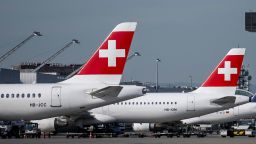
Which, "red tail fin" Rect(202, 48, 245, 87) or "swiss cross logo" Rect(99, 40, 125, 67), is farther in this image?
"red tail fin" Rect(202, 48, 245, 87)

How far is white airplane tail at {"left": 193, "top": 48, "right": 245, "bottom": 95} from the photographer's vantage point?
277 feet

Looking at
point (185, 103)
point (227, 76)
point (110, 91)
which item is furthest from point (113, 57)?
point (227, 76)

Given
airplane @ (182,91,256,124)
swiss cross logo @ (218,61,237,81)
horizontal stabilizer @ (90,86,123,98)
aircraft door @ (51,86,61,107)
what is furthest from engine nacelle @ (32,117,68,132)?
airplane @ (182,91,256,124)

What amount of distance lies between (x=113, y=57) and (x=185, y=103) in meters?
20.7

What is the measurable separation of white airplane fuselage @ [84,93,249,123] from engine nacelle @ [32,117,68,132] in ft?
19.2

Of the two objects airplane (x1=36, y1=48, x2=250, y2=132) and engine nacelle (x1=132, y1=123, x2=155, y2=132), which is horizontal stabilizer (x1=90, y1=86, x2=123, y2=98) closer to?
airplane (x1=36, y1=48, x2=250, y2=132)

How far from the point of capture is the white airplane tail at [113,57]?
213 feet

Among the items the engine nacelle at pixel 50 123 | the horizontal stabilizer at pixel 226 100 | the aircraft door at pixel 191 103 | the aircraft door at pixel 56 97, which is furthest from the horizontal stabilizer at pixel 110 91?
the aircraft door at pixel 191 103

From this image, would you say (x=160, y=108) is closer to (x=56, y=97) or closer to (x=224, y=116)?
(x=224, y=116)

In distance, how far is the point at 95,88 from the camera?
214ft

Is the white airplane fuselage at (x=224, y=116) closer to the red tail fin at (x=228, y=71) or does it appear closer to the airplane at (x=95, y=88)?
the red tail fin at (x=228, y=71)

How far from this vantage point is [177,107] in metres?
84.8

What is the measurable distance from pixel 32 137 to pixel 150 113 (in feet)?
51.8

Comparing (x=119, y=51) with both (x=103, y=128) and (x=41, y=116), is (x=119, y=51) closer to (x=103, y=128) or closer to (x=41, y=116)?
(x=41, y=116)
